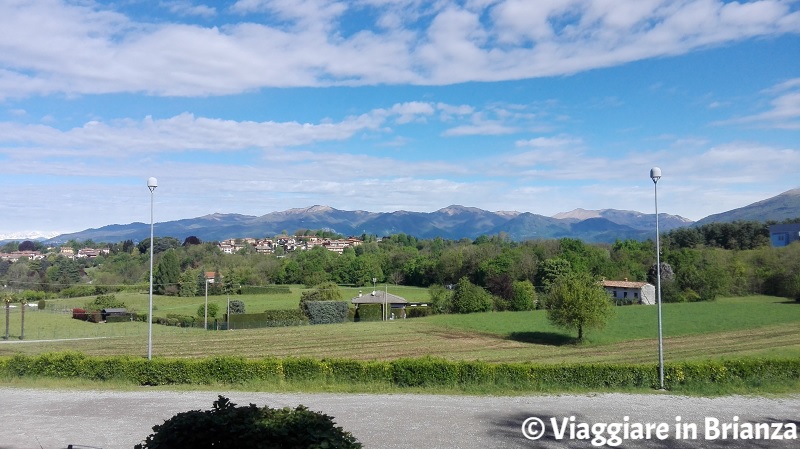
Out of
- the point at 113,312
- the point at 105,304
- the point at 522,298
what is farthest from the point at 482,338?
the point at 105,304

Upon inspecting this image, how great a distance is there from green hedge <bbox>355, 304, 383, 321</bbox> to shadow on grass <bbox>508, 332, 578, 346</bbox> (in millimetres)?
26033

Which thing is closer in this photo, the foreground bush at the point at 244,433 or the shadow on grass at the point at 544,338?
the foreground bush at the point at 244,433

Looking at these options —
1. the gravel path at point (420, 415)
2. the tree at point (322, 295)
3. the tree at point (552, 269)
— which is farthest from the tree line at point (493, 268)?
the gravel path at point (420, 415)

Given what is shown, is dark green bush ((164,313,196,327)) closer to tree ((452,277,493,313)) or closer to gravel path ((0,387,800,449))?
tree ((452,277,493,313))

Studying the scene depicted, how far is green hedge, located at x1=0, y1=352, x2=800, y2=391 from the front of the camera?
18.7 m

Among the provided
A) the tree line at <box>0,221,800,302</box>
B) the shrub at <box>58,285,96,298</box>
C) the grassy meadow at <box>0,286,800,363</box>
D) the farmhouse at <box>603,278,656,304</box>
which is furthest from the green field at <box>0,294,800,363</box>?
the shrub at <box>58,285,96,298</box>

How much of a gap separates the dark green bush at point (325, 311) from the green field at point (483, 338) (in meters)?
6.13

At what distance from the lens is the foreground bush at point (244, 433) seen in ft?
22.7

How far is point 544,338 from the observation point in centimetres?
5031

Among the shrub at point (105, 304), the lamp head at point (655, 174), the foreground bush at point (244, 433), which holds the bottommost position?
the shrub at point (105, 304)

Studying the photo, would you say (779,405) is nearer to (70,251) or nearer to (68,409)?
(68,409)

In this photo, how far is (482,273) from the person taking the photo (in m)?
95.5

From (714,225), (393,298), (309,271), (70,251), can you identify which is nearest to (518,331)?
(393,298)

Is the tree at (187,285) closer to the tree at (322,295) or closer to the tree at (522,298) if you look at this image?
the tree at (322,295)
